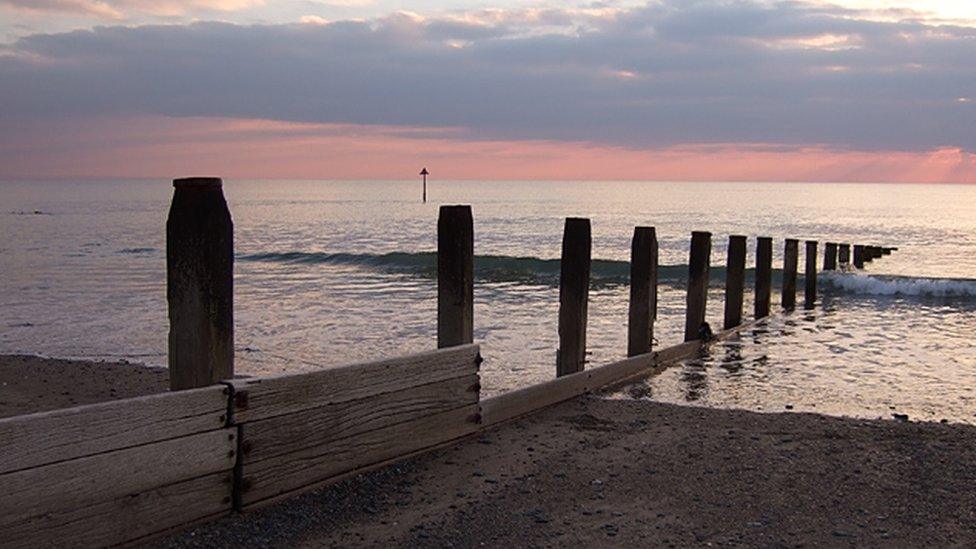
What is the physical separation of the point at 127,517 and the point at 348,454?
1.37m

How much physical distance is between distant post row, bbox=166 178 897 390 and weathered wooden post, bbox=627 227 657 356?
0.04 feet

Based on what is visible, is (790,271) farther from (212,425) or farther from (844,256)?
(212,425)

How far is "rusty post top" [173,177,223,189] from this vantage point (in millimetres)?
4492

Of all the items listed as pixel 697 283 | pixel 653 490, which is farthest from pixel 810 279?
pixel 653 490

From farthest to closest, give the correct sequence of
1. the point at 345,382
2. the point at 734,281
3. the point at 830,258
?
the point at 830,258, the point at 734,281, the point at 345,382

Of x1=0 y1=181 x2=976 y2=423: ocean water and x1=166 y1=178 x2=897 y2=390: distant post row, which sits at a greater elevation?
x1=166 y1=178 x2=897 y2=390: distant post row

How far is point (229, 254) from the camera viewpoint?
15.2 ft

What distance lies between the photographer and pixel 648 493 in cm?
525

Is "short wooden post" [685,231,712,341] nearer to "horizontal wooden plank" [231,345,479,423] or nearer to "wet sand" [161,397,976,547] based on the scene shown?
"wet sand" [161,397,976,547]

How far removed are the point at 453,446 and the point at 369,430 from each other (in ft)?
2.82

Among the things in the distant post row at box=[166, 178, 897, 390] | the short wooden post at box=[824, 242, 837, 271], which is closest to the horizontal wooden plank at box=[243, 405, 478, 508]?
Answer: the distant post row at box=[166, 178, 897, 390]

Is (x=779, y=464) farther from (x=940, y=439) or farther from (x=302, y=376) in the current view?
(x=302, y=376)

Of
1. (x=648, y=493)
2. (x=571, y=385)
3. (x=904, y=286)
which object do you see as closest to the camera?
(x=648, y=493)

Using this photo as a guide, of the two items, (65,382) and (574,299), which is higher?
(574,299)
